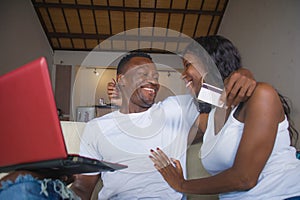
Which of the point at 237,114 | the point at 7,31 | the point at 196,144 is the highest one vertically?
the point at 237,114

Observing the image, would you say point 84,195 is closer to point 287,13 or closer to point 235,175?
point 235,175

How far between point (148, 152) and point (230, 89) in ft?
1.45

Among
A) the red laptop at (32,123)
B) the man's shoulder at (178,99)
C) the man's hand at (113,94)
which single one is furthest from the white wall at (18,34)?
the red laptop at (32,123)

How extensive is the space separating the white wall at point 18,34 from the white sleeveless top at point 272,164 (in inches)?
114

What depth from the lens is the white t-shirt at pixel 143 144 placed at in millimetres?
1141

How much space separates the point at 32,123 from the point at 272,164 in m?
0.64

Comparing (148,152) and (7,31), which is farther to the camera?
(7,31)

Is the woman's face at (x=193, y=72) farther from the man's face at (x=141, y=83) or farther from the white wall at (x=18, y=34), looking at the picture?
the white wall at (x=18, y=34)

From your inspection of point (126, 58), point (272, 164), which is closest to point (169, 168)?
Result: point (272, 164)

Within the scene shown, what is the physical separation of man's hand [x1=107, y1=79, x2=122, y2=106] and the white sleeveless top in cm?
56

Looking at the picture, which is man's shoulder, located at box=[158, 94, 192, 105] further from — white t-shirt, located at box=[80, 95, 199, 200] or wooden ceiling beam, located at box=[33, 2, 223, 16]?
wooden ceiling beam, located at box=[33, 2, 223, 16]

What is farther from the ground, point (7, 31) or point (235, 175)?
point (235, 175)

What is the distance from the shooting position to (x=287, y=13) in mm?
1882

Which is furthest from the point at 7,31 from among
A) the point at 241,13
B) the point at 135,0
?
the point at 241,13
